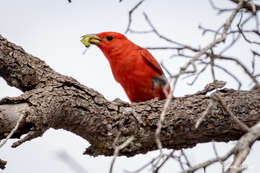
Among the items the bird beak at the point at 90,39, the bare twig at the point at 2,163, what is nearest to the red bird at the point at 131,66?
the bird beak at the point at 90,39

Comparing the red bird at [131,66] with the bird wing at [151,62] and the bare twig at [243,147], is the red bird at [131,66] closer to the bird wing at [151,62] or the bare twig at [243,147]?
the bird wing at [151,62]

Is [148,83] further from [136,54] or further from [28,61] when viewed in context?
[28,61]

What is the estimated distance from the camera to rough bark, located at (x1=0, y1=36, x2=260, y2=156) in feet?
11.6

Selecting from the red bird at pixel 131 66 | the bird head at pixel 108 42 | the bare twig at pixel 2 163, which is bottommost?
the bare twig at pixel 2 163

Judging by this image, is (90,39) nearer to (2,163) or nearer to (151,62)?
(151,62)

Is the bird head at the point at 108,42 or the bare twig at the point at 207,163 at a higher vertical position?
the bird head at the point at 108,42

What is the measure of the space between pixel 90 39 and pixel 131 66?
615 mm

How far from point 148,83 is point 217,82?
1.17m

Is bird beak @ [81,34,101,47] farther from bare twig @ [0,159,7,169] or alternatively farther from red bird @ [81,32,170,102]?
bare twig @ [0,159,7,169]

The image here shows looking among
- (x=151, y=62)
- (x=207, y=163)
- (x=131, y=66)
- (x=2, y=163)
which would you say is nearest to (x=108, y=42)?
(x=131, y=66)

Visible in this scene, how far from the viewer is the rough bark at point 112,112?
139 inches

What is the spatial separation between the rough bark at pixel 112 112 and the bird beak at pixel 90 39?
4.39 ft

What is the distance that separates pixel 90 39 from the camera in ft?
16.7

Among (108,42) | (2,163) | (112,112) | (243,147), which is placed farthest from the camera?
(108,42)
